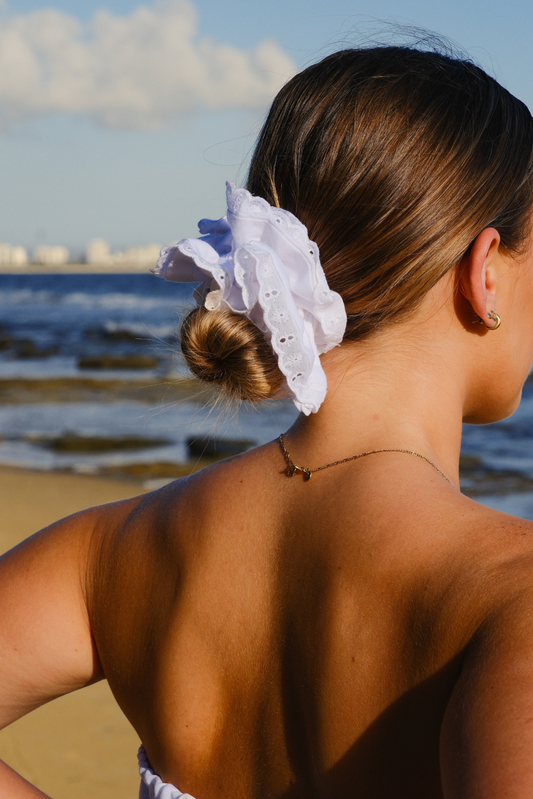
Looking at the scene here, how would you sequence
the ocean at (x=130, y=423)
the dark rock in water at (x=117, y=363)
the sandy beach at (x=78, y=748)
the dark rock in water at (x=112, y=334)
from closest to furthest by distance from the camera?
the sandy beach at (x=78, y=748), the ocean at (x=130, y=423), the dark rock in water at (x=117, y=363), the dark rock in water at (x=112, y=334)

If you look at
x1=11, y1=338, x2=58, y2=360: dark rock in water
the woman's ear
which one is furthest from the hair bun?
x1=11, y1=338, x2=58, y2=360: dark rock in water

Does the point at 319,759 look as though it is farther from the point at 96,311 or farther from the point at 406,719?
the point at 96,311

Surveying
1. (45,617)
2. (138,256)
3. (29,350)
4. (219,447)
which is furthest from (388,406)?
(138,256)

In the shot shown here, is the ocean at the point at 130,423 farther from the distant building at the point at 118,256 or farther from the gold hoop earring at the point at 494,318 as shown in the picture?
the distant building at the point at 118,256

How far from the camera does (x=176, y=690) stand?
4.08 feet

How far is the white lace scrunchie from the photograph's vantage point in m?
1.20

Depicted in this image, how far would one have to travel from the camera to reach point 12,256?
12000cm

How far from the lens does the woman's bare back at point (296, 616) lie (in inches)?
36.0

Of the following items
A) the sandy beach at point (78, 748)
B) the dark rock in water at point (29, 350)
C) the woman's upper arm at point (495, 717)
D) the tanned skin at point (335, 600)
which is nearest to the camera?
the woman's upper arm at point (495, 717)

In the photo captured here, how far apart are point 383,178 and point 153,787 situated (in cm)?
110

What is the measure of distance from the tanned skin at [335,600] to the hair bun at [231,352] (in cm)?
10

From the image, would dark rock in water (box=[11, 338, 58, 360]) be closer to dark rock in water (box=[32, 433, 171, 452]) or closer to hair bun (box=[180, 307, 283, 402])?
dark rock in water (box=[32, 433, 171, 452])

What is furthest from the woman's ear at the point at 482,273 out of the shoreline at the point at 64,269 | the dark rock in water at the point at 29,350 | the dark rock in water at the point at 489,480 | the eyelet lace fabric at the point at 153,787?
the shoreline at the point at 64,269

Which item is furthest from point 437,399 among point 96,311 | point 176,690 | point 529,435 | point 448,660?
point 96,311
